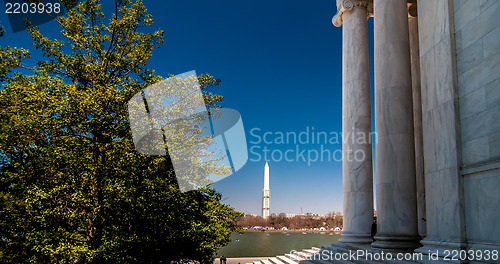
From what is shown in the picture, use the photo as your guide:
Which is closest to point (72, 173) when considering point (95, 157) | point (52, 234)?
point (95, 157)

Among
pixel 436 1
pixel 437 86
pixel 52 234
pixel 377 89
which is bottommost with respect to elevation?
pixel 52 234

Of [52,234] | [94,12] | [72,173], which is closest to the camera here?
[52,234]

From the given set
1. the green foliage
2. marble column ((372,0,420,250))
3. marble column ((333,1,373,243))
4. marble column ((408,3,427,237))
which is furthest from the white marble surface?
the green foliage

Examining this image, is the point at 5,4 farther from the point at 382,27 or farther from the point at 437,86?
the point at 437,86

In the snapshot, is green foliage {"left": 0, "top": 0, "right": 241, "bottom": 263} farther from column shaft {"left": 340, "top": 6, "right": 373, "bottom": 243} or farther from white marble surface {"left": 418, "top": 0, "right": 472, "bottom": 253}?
white marble surface {"left": 418, "top": 0, "right": 472, "bottom": 253}

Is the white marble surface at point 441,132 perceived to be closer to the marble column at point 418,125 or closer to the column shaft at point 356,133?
the marble column at point 418,125

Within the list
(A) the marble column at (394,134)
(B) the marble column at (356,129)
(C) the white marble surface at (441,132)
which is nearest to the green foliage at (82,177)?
(B) the marble column at (356,129)
